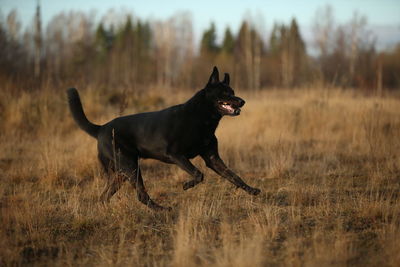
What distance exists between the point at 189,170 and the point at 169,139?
1.36 feet

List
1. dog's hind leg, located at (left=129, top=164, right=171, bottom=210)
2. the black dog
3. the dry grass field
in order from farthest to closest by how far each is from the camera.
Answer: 1. the black dog
2. dog's hind leg, located at (left=129, top=164, right=171, bottom=210)
3. the dry grass field

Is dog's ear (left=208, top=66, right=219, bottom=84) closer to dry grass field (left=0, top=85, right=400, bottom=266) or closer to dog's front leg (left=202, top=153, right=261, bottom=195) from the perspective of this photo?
dog's front leg (left=202, top=153, right=261, bottom=195)

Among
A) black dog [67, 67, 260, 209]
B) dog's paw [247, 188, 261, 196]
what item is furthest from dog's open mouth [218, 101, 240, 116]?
dog's paw [247, 188, 261, 196]

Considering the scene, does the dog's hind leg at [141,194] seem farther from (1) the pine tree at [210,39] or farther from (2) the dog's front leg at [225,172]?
(1) the pine tree at [210,39]

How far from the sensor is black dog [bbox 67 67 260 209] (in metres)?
4.34

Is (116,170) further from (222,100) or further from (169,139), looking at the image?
(222,100)

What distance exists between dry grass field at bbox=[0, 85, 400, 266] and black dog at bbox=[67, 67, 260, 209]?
274 millimetres

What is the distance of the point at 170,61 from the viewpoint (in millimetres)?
38812

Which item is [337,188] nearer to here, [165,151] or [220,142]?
[165,151]

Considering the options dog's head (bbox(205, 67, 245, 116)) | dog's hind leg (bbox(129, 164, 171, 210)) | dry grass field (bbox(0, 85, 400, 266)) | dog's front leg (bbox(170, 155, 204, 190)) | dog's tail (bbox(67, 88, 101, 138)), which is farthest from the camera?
dog's tail (bbox(67, 88, 101, 138))

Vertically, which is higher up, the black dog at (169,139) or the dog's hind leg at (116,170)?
the black dog at (169,139)

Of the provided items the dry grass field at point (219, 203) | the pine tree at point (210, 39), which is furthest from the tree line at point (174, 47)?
the dry grass field at point (219, 203)

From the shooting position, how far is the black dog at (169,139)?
4344 mm

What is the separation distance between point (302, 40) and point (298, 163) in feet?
112
